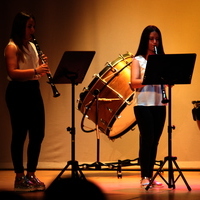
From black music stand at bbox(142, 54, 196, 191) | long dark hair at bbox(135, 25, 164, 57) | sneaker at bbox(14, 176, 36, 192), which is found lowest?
sneaker at bbox(14, 176, 36, 192)

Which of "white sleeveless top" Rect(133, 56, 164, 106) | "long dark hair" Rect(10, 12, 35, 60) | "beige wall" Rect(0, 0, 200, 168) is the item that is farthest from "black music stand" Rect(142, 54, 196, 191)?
"beige wall" Rect(0, 0, 200, 168)

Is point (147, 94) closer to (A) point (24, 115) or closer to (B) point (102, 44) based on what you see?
(A) point (24, 115)

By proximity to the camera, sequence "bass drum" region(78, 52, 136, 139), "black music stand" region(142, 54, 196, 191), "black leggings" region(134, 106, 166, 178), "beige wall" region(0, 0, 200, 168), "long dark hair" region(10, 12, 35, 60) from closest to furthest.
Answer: "black music stand" region(142, 54, 196, 191)
"long dark hair" region(10, 12, 35, 60)
"black leggings" region(134, 106, 166, 178)
"bass drum" region(78, 52, 136, 139)
"beige wall" region(0, 0, 200, 168)

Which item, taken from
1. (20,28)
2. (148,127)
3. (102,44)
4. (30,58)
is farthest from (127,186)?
(102,44)

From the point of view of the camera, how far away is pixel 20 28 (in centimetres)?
370

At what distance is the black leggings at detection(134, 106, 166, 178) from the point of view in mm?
3932

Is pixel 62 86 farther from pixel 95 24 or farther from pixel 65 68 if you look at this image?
Result: pixel 65 68

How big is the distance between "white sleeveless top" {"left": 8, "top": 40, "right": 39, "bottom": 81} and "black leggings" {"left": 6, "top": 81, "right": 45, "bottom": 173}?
141 mm

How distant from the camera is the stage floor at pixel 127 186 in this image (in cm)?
358

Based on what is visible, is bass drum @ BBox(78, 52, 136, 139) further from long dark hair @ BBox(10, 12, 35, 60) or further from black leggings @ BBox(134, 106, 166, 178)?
long dark hair @ BBox(10, 12, 35, 60)

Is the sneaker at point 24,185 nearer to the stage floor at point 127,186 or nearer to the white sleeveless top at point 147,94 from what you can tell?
the stage floor at point 127,186

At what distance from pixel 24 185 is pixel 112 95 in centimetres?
145

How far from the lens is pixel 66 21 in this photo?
6035mm

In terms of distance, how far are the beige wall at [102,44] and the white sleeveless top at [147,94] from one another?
1884mm
